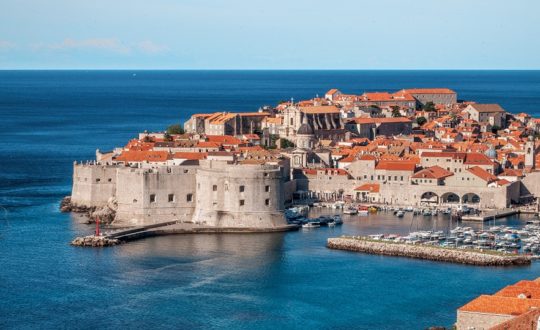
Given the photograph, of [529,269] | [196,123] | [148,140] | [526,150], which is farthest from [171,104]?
[529,269]

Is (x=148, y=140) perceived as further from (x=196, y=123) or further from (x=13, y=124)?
(x=13, y=124)

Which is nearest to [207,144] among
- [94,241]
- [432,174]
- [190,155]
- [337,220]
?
[190,155]

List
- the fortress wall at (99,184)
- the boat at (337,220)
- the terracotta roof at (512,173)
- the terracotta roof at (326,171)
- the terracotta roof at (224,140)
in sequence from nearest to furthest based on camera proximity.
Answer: the boat at (337,220), the fortress wall at (99,184), the terracotta roof at (512,173), the terracotta roof at (326,171), the terracotta roof at (224,140)

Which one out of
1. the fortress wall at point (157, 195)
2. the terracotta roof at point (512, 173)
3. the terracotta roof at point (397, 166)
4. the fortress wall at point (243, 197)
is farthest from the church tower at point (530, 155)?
the fortress wall at point (157, 195)

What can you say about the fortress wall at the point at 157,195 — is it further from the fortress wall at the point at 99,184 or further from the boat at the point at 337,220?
the boat at the point at 337,220

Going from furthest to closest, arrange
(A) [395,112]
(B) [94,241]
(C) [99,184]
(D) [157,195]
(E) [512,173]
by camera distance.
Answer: (A) [395,112], (E) [512,173], (C) [99,184], (D) [157,195], (B) [94,241]

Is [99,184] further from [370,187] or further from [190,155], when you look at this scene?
[370,187]

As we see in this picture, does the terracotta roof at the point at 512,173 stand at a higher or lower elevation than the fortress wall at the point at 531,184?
higher
